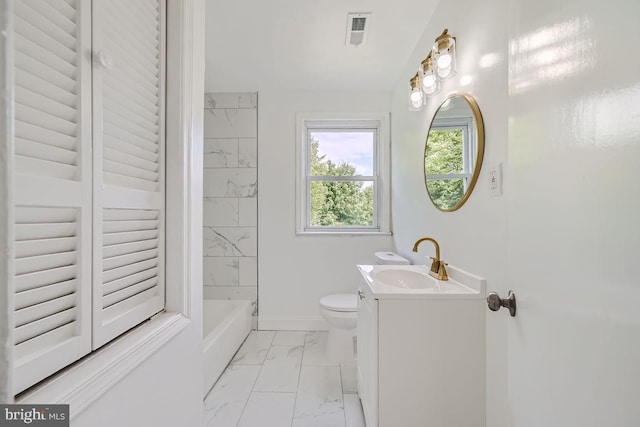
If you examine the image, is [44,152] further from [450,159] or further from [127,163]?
[450,159]

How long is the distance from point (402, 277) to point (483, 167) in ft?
2.44

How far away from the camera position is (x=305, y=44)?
211 cm

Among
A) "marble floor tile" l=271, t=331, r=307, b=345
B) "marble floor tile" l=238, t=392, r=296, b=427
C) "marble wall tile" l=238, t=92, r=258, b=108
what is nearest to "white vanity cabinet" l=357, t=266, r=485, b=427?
"marble floor tile" l=238, t=392, r=296, b=427

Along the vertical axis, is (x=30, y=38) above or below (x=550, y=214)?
above

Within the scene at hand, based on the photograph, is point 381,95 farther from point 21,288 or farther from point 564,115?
point 21,288

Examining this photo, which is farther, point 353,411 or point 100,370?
point 353,411

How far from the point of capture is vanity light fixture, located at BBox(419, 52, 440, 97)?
1.65m

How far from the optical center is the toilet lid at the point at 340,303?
2.16 m

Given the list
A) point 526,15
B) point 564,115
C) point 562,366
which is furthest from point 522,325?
point 526,15

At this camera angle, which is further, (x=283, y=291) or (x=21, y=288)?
(x=283, y=291)

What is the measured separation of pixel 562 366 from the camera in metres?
0.61

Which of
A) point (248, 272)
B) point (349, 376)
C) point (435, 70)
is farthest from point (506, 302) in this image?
point (248, 272)

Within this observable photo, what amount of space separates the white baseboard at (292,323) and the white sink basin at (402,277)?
1.36 metres

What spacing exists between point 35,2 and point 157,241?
648mm
